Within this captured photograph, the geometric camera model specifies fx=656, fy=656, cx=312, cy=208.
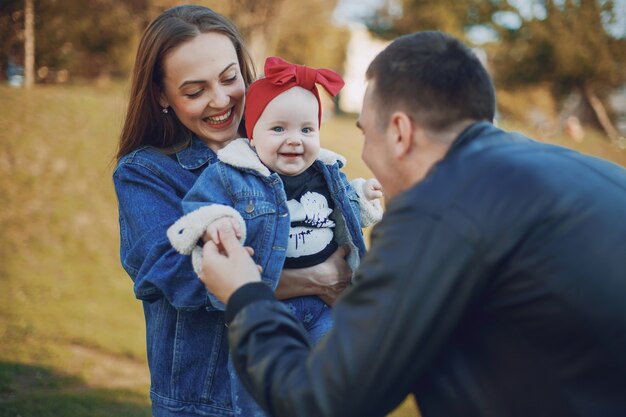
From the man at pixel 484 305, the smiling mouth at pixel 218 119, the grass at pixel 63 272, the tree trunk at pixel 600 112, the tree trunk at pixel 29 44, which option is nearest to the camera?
the man at pixel 484 305

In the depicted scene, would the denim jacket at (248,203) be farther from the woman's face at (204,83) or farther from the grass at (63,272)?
the grass at (63,272)

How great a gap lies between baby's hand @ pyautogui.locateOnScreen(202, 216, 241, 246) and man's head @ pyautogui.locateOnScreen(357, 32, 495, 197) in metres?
0.69

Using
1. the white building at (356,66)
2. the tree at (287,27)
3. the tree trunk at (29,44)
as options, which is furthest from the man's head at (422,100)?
the white building at (356,66)

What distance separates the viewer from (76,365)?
6852 millimetres

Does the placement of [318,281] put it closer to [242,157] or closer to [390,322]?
[242,157]

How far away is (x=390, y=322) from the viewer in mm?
1548

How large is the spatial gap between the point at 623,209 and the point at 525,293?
35cm

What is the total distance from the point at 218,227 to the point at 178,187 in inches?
22.1

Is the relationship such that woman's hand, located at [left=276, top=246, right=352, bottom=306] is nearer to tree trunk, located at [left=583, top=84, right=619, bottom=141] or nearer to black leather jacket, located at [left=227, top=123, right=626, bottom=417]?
black leather jacket, located at [left=227, top=123, right=626, bottom=417]

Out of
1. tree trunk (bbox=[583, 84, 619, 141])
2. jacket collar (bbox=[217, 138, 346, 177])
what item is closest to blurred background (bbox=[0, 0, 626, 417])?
jacket collar (bbox=[217, 138, 346, 177])

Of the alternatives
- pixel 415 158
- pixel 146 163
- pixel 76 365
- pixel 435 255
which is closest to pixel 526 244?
pixel 435 255

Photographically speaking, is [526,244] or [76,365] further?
[76,365]

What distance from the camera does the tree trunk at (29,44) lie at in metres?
10.5

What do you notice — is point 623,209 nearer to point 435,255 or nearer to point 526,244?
point 526,244
